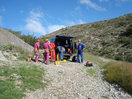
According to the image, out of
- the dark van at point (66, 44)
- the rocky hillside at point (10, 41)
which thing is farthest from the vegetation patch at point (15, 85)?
the rocky hillside at point (10, 41)

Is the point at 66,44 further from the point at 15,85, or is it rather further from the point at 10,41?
the point at 15,85

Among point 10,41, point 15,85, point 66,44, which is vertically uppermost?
point 10,41

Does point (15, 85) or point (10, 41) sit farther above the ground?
point (10, 41)

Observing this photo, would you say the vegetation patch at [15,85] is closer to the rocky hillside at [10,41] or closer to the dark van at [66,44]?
the dark van at [66,44]

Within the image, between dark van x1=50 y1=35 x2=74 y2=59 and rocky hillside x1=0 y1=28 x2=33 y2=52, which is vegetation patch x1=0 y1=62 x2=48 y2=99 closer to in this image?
dark van x1=50 y1=35 x2=74 y2=59

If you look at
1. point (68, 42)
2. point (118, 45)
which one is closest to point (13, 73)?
point (68, 42)

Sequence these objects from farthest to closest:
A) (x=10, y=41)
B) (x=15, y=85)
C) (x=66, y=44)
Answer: (x=66, y=44), (x=10, y=41), (x=15, y=85)

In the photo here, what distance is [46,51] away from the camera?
7.89 metres

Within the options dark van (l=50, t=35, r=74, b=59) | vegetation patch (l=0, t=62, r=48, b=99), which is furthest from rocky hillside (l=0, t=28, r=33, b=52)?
vegetation patch (l=0, t=62, r=48, b=99)

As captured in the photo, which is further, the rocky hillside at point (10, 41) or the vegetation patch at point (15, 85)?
the rocky hillside at point (10, 41)

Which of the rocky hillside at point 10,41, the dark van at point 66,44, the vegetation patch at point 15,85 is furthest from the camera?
the dark van at point 66,44

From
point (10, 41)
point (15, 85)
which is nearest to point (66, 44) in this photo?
point (10, 41)

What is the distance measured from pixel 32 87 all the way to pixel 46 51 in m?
4.23

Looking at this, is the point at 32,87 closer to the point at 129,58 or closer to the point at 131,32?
the point at 129,58
